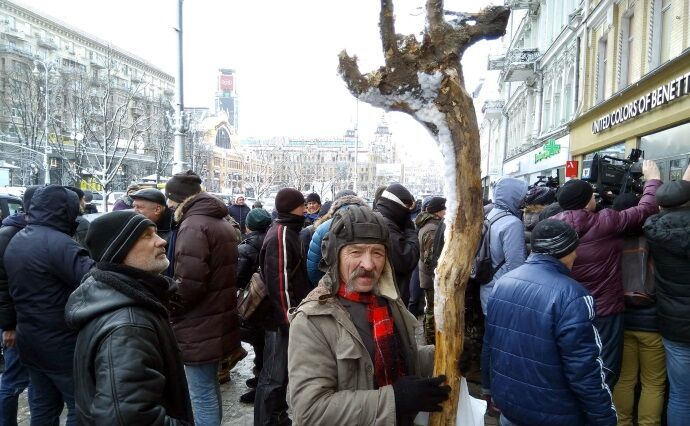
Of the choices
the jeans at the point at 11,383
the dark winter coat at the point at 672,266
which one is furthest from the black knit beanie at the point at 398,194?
the jeans at the point at 11,383

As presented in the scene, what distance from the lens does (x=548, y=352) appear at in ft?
8.08

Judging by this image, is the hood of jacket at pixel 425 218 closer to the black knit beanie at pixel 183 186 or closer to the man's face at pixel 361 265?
the black knit beanie at pixel 183 186

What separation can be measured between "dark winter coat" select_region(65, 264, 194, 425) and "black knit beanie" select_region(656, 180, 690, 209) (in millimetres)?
3640

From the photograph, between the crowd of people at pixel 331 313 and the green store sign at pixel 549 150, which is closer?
the crowd of people at pixel 331 313

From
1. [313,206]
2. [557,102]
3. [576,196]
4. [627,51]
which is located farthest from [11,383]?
[557,102]

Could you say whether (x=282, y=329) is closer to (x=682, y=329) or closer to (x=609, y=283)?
(x=609, y=283)

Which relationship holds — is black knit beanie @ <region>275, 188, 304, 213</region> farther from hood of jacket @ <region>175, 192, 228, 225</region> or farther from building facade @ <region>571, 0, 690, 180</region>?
building facade @ <region>571, 0, 690, 180</region>

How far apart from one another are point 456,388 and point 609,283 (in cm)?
254

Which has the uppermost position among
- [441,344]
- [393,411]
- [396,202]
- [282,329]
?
[396,202]

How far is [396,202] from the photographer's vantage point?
445 cm

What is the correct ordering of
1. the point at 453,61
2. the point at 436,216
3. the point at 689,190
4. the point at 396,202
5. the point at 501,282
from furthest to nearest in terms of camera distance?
the point at 436,216 → the point at 396,202 → the point at 689,190 → the point at 501,282 → the point at 453,61

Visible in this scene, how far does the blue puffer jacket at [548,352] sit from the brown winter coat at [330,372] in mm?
1185

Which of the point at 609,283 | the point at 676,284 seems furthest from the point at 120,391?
the point at 676,284

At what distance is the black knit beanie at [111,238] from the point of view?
2039 mm
